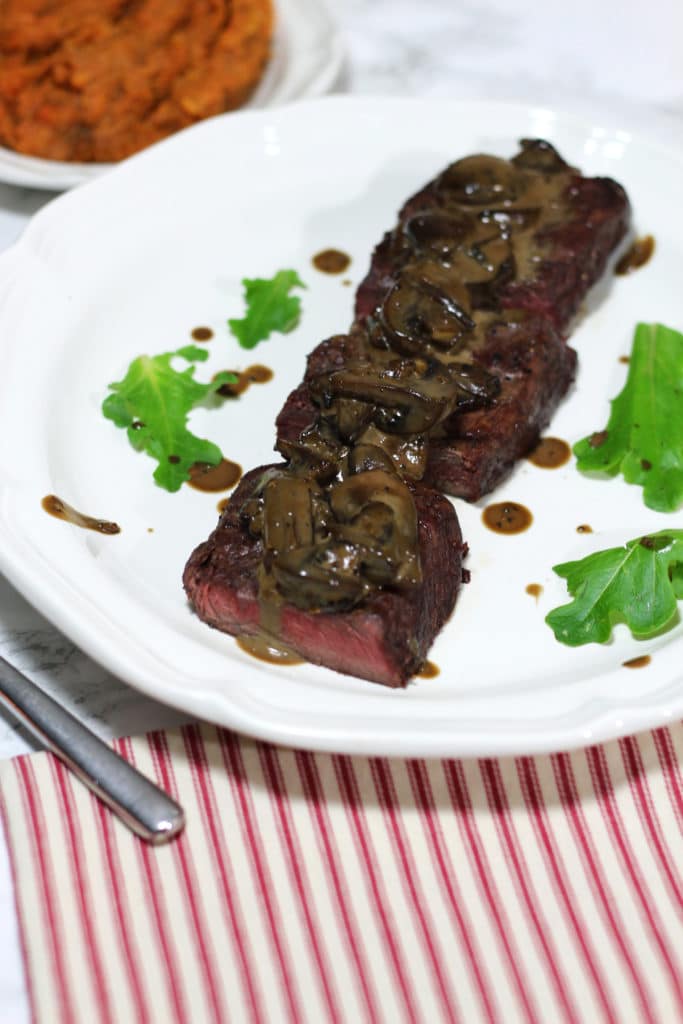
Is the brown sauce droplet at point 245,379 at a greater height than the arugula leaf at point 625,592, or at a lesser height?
lesser

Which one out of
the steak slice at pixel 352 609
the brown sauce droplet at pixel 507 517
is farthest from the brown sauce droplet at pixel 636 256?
the steak slice at pixel 352 609

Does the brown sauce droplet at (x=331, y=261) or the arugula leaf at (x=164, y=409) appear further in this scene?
the brown sauce droplet at (x=331, y=261)

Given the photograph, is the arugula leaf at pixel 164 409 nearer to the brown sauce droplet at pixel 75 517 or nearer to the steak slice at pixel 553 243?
the brown sauce droplet at pixel 75 517

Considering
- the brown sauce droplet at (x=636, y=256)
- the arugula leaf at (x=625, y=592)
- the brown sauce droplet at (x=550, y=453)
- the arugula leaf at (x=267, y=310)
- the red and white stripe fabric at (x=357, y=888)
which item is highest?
the brown sauce droplet at (x=636, y=256)

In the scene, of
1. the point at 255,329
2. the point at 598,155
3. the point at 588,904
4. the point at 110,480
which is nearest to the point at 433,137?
the point at 598,155

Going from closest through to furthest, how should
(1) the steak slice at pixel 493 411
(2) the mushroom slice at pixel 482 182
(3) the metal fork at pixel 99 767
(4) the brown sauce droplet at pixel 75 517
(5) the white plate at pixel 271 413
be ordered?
(3) the metal fork at pixel 99 767 → (5) the white plate at pixel 271 413 → (4) the brown sauce droplet at pixel 75 517 → (1) the steak slice at pixel 493 411 → (2) the mushroom slice at pixel 482 182

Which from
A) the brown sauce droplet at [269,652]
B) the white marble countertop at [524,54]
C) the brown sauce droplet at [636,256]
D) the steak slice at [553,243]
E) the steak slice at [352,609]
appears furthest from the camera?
the white marble countertop at [524,54]
